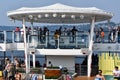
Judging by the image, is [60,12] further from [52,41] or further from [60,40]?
[52,41]

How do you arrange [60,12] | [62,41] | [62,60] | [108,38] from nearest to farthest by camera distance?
[60,12] → [62,41] → [62,60] → [108,38]

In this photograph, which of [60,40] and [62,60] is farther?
[62,60]

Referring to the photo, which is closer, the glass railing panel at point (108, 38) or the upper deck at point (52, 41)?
the upper deck at point (52, 41)

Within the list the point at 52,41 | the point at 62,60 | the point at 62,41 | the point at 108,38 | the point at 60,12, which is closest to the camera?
the point at 60,12

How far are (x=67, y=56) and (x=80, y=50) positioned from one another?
1.96 meters

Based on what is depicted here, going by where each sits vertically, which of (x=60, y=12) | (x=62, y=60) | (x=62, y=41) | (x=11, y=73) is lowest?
(x=11, y=73)

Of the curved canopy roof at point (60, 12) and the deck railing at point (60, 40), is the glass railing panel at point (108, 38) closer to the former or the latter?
the deck railing at point (60, 40)

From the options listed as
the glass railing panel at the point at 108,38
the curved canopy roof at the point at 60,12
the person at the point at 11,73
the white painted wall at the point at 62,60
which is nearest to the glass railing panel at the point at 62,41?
the white painted wall at the point at 62,60

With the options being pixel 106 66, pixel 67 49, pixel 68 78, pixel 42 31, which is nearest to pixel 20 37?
pixel 42 31

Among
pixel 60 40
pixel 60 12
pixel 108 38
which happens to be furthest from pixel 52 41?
pixel 108 38

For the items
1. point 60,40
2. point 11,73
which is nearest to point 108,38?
point 60,40

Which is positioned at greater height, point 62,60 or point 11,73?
point 62,60

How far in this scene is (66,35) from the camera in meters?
34.6

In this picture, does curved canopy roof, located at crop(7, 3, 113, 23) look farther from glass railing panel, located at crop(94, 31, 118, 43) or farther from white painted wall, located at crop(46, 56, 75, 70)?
white painted wall, located at crop(46, 56, 75, 70)
